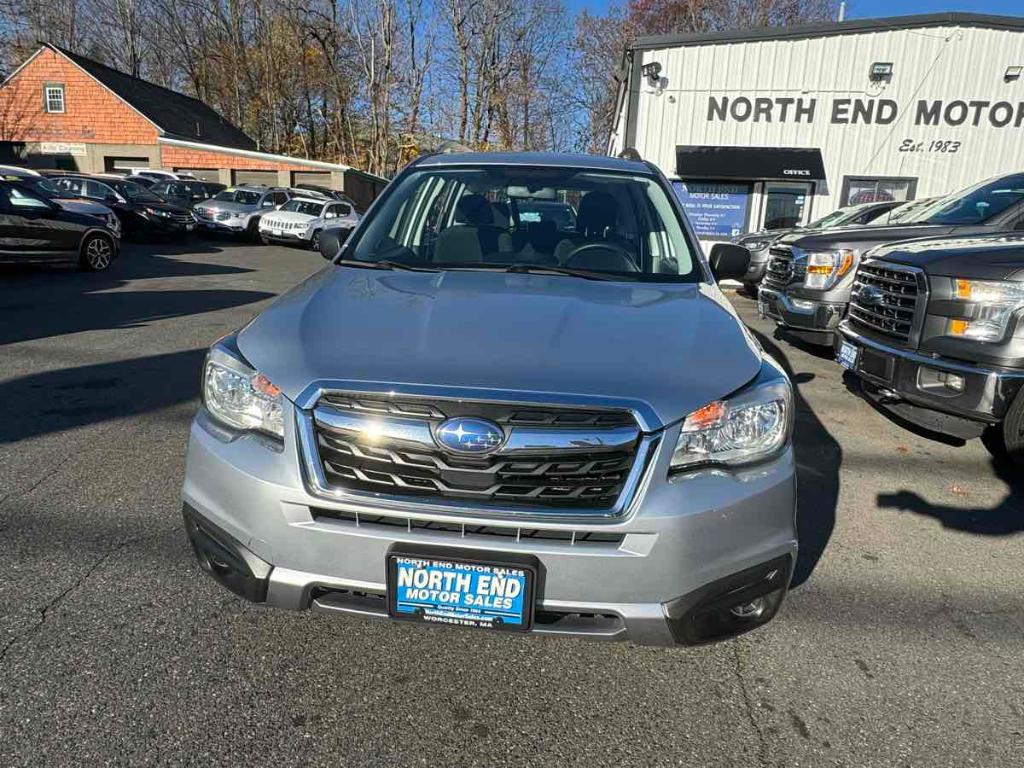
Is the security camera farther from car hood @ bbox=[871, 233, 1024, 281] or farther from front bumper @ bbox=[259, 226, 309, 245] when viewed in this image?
car hood @ bbox=[871, 233, 1024, 281]

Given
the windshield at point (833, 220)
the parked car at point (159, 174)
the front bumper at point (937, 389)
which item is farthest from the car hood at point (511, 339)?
the parked car at point (159, 174)

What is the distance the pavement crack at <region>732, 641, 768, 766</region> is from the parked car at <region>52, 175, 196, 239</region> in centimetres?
2047

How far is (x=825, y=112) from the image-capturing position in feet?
52.7

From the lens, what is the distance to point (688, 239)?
333 centimetres

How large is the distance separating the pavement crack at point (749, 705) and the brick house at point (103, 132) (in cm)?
3280

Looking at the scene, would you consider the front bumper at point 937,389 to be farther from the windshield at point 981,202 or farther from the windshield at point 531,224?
the windshield at point 981,202

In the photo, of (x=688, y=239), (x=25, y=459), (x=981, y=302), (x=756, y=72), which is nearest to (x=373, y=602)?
(x=688, y=239)

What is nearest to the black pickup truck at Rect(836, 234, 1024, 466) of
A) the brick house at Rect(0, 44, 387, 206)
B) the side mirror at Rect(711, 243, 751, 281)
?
the side mirror at Rect(711, 243, 751, 281)

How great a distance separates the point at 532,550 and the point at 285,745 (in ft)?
3.08

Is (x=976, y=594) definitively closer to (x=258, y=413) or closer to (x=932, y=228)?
(x=258, y=413)

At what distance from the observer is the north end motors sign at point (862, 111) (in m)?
15.7

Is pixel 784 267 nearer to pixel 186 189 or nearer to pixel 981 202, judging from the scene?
pixel 981 202

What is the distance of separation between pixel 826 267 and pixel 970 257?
2.86 metres

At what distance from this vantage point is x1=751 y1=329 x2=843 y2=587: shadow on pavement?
10.7 feet
